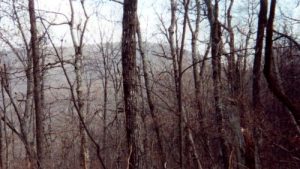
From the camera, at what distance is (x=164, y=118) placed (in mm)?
→ 16703

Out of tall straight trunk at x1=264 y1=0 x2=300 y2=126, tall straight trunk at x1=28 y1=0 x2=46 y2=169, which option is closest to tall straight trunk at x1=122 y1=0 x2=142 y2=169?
tall straight trunk at x1=264 y1=0 x2=300 y2=126

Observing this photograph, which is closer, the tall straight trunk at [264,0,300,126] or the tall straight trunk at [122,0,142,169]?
the tall straight trunk at [264,0,300,126]

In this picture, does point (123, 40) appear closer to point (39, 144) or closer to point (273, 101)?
point (39, 144)

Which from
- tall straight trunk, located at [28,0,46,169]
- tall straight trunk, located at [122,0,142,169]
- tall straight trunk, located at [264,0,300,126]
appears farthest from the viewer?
tall straight trunk, located at [28,0,46,169]

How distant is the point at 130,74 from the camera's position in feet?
22.5

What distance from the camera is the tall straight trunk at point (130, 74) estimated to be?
6.76 metres

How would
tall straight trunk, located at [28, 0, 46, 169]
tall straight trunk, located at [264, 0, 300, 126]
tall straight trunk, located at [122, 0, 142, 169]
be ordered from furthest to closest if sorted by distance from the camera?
tall straight trunk, located at [28, 0, 46, 169] → tall straight trunk, located at [122, 0, 142, 169] → tall straight trunk, located at [264, 0, 300, 126]

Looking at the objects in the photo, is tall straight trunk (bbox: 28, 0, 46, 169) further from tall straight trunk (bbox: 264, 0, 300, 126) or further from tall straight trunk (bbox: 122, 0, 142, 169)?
tall straight trunk (bbox: 264, 0, 300, 126)

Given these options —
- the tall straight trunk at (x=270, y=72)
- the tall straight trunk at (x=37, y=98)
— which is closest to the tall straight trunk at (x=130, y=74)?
the tall straight trunk at (x=270, y=72)

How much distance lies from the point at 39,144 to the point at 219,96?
5034 mm

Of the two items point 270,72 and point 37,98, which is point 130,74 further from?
point 37,98

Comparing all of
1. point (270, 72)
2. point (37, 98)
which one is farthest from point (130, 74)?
point (37, 98)

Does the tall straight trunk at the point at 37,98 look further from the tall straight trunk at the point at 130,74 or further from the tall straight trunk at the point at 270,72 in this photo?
the tall straight trunk at the point at 270,72

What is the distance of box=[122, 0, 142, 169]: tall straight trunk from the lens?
676cm
